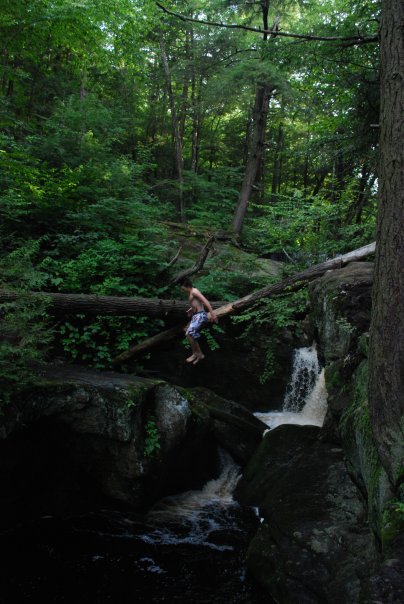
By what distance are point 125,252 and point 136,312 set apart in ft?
7.93

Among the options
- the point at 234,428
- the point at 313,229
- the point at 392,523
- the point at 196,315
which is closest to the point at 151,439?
the point at 234,428

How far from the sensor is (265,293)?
9.48 meters

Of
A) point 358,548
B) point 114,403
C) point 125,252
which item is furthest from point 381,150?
point 125,252

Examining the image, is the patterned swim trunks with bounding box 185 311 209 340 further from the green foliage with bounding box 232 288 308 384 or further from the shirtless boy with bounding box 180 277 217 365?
the green foliage with bounding box 232 288 308 384

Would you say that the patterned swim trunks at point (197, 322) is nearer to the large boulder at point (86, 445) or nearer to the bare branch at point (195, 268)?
the large boulder at point (86, 445)

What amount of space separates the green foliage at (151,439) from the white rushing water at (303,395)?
140 inches

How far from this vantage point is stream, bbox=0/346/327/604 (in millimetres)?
5574

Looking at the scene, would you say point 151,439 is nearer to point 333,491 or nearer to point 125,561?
point 125,561

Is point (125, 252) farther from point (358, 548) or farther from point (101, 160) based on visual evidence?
point (358, 548)

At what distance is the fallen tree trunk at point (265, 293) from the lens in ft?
29.0

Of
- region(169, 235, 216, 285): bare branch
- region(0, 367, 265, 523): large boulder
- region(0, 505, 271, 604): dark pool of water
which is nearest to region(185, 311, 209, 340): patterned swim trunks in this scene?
region(0, 367, 265, 523): large boulder

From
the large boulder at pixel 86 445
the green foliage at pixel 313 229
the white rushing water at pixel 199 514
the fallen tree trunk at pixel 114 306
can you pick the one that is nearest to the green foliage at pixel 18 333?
the large boulder at pixel 86 445

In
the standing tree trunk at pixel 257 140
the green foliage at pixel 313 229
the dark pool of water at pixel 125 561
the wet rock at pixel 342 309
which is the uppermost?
the standing tree trunk at pixel 257 140

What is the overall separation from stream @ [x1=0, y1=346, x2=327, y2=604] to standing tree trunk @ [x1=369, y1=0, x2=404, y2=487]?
338 centimetres
